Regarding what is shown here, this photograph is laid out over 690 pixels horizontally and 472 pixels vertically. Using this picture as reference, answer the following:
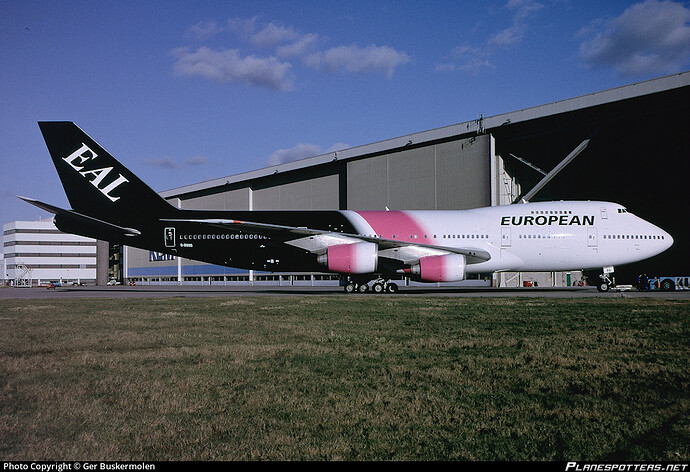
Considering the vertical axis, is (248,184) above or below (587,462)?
above

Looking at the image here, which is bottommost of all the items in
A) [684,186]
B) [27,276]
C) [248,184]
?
[27,276]

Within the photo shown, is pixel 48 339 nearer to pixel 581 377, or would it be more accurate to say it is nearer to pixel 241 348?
pixel 241 348

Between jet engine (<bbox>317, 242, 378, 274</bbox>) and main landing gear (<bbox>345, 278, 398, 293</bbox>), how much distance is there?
2182 millimetres

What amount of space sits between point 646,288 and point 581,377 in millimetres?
26563

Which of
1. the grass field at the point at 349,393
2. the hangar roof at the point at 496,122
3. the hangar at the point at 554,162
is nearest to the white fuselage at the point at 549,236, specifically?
the hangar roof at the point at 496,122

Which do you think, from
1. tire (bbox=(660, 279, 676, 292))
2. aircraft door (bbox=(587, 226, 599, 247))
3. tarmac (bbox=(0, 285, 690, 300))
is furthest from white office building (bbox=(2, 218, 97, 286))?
tire (bbox=(660, 279, 676, 292))

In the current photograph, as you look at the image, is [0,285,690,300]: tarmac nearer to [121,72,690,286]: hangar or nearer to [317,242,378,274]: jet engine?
[317,242,378,274]: jet engine

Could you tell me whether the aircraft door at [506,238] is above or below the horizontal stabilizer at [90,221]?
below

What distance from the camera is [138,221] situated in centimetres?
2430

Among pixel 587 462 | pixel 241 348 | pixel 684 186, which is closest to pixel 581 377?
pixel 587 462

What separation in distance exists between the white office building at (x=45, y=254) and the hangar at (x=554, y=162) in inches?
3285

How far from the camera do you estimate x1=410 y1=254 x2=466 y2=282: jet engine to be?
832 inches

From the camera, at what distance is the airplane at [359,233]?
73.0 ft

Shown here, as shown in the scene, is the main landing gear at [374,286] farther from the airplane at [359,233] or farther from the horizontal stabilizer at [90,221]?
the horizontal stabilizer at [90,221]
